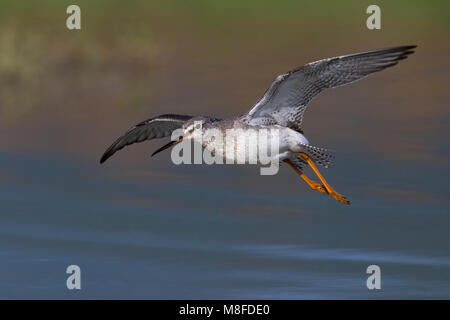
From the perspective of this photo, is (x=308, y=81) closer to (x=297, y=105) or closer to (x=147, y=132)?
(x=297, y=105)

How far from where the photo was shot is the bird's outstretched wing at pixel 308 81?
10.8 meters

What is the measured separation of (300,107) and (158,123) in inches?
83.7

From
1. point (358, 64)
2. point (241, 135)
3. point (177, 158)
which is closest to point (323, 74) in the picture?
point (358, 64)

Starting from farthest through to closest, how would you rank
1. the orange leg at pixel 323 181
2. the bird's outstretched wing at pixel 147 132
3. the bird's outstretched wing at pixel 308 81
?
the bird's outstretched wing at pixel 147 132
the orange leg at pixel 323 181
the bird's outstretched wing at pixel 308 81

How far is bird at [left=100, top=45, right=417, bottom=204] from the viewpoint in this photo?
10836 mm

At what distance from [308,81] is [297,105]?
45 centimetres

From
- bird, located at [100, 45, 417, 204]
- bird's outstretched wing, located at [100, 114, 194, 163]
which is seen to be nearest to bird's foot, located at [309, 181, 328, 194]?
bird, located at [100, 45, 417, 204]

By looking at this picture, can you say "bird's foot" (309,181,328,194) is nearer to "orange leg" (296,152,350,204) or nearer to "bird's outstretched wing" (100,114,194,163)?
"orange leg" (296,152,350,204)

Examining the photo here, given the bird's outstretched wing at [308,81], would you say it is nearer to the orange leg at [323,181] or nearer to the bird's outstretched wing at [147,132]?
the orange leg at [323,181]

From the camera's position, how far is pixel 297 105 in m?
11.5

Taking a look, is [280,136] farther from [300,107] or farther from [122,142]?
[122,142]

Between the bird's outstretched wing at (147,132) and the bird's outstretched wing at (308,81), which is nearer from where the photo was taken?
the bird's outstretched wing at (308,81)

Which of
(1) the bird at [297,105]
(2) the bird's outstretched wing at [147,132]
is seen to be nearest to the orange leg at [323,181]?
(1) the bird at [297,105]

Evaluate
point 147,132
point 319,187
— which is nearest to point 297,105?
point 319,187
